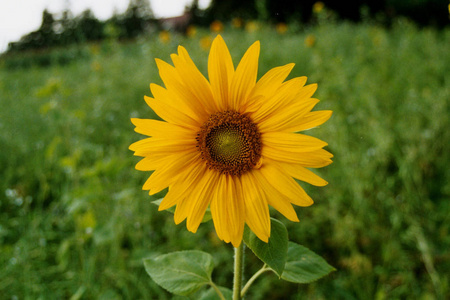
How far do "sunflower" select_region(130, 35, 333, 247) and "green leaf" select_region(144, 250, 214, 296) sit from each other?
0.20 metres

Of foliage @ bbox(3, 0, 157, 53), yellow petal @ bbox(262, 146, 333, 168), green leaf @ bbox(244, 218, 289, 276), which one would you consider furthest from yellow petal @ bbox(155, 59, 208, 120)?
foliage @ bbox(3, 0, 157, 53)

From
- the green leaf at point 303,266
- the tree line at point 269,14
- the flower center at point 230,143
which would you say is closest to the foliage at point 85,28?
the tree line at point 269,14

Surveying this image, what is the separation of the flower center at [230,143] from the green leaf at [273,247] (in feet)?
0.60

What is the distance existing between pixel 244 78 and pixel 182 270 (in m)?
0.54

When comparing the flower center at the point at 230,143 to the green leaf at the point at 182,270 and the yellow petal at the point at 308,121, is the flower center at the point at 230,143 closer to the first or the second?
the yellow petal at the point at 308,121

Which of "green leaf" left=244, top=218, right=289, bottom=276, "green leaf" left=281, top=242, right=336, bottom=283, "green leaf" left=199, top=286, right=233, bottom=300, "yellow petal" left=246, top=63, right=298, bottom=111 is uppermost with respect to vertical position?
"yellow petal" left=246, top=63, right=298, bottom=111

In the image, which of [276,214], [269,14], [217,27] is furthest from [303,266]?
[269,14]

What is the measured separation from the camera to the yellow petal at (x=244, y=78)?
815 mm

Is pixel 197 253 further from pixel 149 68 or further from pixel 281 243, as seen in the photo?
pixel 149 68

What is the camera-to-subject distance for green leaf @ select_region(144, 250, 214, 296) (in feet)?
3.15

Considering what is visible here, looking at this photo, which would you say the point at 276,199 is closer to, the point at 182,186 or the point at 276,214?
the point at 182,186

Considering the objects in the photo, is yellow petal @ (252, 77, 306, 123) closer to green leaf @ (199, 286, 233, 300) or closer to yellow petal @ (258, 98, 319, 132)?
Answer: yellow petal @ (258, 98, 319, 132)

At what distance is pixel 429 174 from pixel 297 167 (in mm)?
2130

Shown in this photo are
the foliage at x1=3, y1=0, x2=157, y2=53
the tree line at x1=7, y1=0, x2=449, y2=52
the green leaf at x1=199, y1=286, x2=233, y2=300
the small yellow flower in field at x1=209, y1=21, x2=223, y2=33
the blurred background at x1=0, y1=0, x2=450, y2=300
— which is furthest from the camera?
the tree line at x1=7, y1=0, x2=449, y2=52
